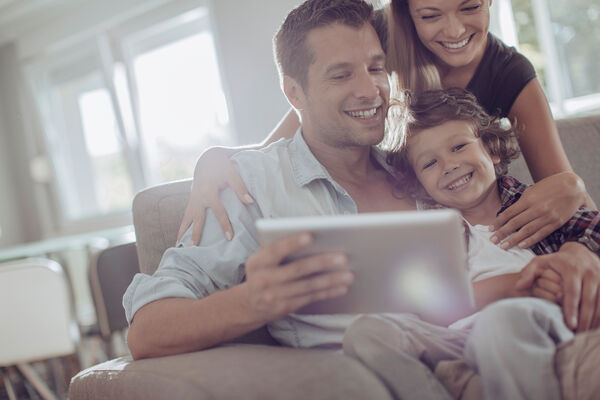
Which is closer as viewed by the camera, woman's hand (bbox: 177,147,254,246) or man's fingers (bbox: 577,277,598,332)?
man's fingers (bbox: 577,277,598,332)

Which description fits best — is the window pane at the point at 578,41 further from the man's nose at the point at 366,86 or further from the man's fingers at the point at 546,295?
the man's fingers at the point at 546,295

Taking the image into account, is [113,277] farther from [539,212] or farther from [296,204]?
[539,212]

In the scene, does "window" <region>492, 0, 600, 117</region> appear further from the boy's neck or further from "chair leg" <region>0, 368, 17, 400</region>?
"chair leg" <region>0, 368, 17, 400</region>

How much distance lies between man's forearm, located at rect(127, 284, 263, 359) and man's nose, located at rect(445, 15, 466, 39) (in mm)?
1006

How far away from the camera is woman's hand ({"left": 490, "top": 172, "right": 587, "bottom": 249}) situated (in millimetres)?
1218

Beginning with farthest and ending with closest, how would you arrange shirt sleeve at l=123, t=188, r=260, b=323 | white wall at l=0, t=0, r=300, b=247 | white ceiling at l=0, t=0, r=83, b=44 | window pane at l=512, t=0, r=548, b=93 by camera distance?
white ceiling at l=0, t=0, r=83, b=44, white wall at l=0, t=0, r=300, b=247, window pane at l=512, t=0, r=548, b=93, shirt sleeve at l=123, t=188, r=260, b=323

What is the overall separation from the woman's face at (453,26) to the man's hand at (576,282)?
742 millimetres

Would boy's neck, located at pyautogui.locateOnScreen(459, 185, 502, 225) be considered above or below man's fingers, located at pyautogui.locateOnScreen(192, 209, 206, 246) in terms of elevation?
below

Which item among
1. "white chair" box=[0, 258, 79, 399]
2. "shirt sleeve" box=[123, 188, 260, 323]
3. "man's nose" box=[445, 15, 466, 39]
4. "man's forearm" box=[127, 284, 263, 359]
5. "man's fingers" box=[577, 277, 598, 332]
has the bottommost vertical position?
"white chair" box=[0, 258, 79, 399]

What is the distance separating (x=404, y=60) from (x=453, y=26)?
0.52ft

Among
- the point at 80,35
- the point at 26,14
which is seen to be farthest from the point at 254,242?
the point at 26,14

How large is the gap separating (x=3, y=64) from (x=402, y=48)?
5.66 metres

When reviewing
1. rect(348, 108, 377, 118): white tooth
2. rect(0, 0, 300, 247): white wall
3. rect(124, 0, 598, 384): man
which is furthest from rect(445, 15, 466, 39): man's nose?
rect(0, 0, 300, 247): white wall

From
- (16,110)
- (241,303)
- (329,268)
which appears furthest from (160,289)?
(16,110)
